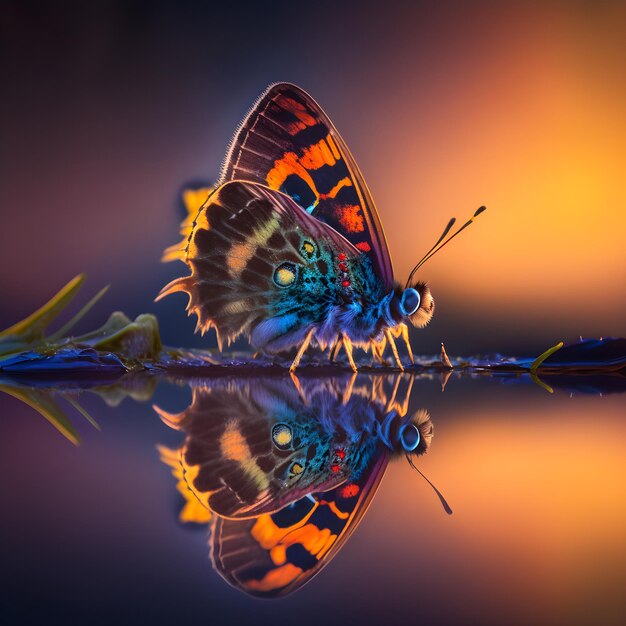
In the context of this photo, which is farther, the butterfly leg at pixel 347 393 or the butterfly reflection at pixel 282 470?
the butterfly leg at pixel 347 393

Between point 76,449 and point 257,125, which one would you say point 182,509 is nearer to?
point 76,449

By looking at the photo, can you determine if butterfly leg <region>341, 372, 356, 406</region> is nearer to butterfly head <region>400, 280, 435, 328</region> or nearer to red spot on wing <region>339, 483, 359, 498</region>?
butterfly head <region>400, 280, 435, 328</region>

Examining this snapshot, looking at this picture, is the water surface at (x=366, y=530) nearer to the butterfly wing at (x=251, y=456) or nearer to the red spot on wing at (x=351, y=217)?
the butterfly wing at (x=251, y=456)

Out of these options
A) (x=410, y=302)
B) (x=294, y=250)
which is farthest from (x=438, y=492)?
(x=294, y=250)

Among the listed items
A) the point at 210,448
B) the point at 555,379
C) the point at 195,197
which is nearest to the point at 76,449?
the point at 210,448

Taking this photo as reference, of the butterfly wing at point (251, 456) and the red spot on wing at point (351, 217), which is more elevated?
the red spot on wing at point (351, 217)

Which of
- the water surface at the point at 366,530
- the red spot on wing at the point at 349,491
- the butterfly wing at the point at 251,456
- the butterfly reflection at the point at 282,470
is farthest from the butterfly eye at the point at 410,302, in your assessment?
the red spot on wing at the point at 349,491

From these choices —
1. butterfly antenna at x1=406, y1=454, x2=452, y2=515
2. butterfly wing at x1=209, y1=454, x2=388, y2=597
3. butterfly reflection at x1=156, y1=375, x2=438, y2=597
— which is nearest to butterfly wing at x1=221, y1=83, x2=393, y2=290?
butterfly reflection at x1=156, y1=375, x2=438, y2=597
